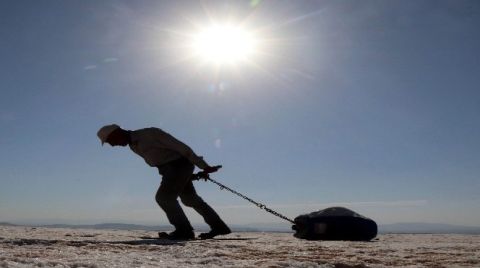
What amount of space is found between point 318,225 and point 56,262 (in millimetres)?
5468

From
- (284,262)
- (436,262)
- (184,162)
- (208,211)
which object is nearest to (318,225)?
(208,211)

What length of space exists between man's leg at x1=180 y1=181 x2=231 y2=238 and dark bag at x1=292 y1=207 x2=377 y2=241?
4.20ft

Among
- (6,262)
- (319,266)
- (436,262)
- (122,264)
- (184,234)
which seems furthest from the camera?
(184,234)

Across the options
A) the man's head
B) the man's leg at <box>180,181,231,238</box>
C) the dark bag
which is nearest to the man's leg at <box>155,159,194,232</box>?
the man's leg at <box>180,181,231,238</box>

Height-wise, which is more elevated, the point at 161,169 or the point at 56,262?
the point at 161,169

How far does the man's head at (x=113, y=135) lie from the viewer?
23.7ft

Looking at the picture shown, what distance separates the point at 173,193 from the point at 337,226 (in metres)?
2.60

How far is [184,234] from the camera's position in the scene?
7.17m

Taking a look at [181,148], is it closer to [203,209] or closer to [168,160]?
[168,160]

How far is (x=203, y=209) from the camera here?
7938 millimetres

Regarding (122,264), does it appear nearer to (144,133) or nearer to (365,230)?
(144,133)

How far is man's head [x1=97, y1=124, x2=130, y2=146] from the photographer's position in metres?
7.24

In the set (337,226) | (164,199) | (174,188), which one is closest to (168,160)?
(174,188)

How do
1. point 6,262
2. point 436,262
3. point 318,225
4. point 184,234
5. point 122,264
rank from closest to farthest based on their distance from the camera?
point 6,262 → point 122,264 → point 436,262 → point 184,234 → point 318,225
